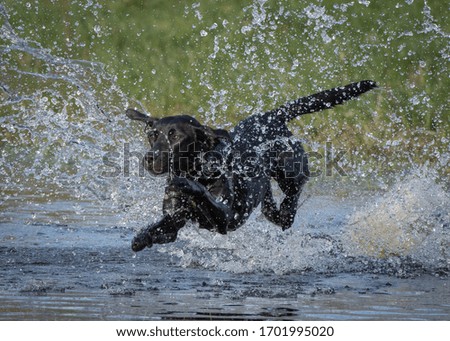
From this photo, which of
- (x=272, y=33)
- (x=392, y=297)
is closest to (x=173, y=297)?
(x=392, y=297)

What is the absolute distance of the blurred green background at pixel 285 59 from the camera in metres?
13.1

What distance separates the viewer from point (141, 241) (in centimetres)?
646

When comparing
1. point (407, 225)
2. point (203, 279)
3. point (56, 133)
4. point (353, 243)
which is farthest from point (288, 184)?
point (56, 133)

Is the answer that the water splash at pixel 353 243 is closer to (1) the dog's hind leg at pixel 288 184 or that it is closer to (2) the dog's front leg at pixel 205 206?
(1) the dog's hind leg at pixel 288 184

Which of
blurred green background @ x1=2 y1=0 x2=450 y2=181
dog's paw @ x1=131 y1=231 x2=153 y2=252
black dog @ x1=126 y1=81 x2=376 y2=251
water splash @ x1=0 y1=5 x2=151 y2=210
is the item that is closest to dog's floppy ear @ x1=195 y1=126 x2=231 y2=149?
black dog @ x1=126 y1=81 x2=376 y2=251

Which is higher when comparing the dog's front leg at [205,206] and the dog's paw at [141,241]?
the dog's front leg at [205,206]

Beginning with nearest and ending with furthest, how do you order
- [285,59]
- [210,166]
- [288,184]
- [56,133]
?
[210,166], [288,184], [56,133], [285,59]

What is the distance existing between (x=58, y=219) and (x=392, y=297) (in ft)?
14.1

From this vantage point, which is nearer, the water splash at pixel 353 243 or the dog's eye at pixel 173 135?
the dog's eye at pixel 173 135

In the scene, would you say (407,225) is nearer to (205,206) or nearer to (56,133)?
(205,206)

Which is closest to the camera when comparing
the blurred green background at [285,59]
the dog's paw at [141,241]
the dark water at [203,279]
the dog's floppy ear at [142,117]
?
the dark water at [203,279]

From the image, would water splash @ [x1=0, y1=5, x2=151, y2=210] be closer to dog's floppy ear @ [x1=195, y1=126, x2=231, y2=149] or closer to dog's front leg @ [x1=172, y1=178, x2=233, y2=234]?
dog's floppy ear @ [x1=195, y1=126, x2=231, y2=149]

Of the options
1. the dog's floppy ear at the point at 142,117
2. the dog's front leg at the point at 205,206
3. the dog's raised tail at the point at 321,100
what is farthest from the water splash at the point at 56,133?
the dog's front leg at the point at 205,206

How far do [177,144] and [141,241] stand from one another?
76 centimetres
